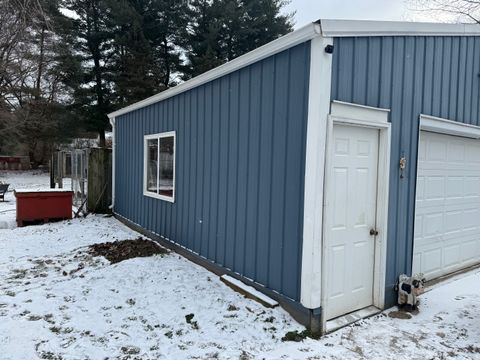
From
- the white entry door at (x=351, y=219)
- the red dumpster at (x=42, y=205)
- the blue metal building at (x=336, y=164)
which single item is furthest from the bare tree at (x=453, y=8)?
the red dumpster at (x=42, y=205)

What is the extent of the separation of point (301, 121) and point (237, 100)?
114 centimetres

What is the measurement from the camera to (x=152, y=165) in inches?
257

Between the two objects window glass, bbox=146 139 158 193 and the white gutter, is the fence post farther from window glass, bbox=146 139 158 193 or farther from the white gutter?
the white gutter

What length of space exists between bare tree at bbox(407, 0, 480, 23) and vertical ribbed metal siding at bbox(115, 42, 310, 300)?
26.1 ft

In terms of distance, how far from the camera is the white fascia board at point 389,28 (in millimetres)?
3084

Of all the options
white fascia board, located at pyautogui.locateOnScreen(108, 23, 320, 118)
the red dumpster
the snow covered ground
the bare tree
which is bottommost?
the snow covered ground

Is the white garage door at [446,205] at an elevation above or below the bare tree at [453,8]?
below

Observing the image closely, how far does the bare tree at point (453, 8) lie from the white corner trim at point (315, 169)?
8486mm

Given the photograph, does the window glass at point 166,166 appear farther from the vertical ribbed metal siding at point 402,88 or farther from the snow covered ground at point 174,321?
the vertical ribbed metal siding at point 402,88

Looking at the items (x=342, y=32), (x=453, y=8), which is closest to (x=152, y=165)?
(x=342, y=32)

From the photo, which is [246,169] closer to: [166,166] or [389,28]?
[389,28]

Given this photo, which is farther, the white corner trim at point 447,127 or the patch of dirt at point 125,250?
the patch of dirt at point 125,250

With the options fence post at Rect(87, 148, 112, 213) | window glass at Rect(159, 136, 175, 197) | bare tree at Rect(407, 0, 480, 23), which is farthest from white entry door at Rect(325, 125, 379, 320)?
bare tree at Rect(407, 0, 480, 23)

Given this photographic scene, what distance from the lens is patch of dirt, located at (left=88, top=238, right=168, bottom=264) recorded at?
5371 mm
